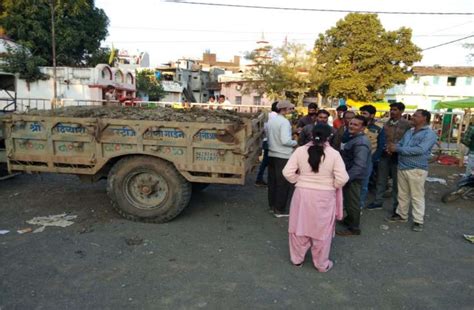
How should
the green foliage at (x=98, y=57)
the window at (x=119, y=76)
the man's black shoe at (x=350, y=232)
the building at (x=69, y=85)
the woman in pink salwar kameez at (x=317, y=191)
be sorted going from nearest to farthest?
the woman in pink salwar kameez at (x=317, y=191)
the man's black shoe at (x=350, y=232)
the building at (x=69, y=85)
the window at (x=119, y=76)
the green foliage at (x=98, y=57)

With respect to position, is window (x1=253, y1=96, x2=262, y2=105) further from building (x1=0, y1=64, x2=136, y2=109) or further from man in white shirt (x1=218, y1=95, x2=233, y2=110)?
man in white shirt (x1=218, y1=95, x2=233, y2=110)

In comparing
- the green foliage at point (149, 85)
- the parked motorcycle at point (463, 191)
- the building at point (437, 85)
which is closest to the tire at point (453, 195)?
the parked motorcycle at point (463, 191)

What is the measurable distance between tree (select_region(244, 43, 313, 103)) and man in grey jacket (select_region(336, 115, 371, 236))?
997 inches

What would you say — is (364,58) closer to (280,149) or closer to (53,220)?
(280,149)

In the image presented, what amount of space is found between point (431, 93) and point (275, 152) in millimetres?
38860

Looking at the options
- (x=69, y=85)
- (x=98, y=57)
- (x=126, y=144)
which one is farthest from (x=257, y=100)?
(x=126, y=144)

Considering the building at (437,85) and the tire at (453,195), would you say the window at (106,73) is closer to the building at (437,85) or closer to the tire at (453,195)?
the tire at (453,195)

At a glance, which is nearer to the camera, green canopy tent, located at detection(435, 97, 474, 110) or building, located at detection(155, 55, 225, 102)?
green canopy tent, located at detection(435, 97, 474, 110)

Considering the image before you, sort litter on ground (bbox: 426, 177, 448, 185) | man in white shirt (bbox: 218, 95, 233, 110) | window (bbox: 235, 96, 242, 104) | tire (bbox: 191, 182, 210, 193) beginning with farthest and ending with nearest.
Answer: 1. window (bbox: 235, 96, 242, 104)
2. man in white shirt (bbox: 218, 95, 233, 110)
3. litter on ground (bbox: 426, 177, 448, 185)
4. tire (bbox: 191, 182, 210, 193)

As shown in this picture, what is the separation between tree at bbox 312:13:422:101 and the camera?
2773 centimetres

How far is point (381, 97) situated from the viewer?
97.5 ft

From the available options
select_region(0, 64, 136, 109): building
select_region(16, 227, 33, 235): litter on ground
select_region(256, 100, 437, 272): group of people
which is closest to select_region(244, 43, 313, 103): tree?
select_region(0, 64, 136, 109): building

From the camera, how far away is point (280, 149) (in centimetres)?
520

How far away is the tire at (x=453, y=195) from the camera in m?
6.21
